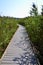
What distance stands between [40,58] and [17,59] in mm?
851

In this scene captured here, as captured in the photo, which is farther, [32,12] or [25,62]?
[32,12]

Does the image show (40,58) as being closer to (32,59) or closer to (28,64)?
(32,59)

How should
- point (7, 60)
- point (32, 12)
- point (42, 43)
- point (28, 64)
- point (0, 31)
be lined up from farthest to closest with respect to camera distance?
1. point (32, 12)
2. point (0, 31)
3. point (42, 43)
4. point (7, 60)
5. point (28, 64)

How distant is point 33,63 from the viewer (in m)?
6.19

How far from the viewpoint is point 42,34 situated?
7535mm

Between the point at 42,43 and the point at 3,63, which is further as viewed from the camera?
the point at 42,43

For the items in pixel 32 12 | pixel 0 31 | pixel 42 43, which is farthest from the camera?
pixel 32 12

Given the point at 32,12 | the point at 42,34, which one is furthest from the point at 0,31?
the point at 32,12

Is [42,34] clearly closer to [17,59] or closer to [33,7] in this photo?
[17,59]

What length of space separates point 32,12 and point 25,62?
2683 centimetres

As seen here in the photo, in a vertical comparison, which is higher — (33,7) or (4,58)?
(4,58)

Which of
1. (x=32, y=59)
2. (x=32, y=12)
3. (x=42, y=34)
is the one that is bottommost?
(x=32, y=12)

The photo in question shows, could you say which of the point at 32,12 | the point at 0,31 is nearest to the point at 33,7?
the point at 32,12

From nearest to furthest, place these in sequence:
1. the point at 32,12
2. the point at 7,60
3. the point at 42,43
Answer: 1. the point at 7,60
2. the point at 42,43
3. the point at 32,12
